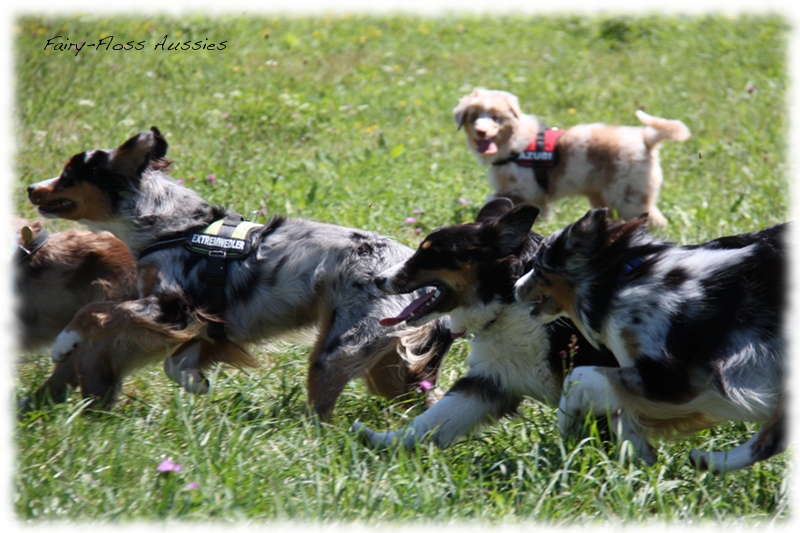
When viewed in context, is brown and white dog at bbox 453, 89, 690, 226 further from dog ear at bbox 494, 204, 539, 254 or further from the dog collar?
the dog collar

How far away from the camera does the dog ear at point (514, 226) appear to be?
421cm

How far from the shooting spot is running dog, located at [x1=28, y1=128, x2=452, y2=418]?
14.9 ft

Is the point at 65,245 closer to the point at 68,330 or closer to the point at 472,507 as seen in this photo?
the point at 68,330

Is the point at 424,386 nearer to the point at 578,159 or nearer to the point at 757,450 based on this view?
the point at 757,450

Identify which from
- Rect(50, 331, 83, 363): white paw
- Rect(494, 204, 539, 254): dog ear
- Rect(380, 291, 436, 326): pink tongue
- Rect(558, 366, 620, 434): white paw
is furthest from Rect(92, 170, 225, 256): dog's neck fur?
Rect(558, 366, 620, 434): white paw

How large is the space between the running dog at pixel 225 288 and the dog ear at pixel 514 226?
0.62 metres

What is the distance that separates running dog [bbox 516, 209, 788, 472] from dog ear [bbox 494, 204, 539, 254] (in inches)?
8.4

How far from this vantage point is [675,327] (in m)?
3.75

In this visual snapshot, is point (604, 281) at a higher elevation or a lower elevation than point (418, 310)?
higher

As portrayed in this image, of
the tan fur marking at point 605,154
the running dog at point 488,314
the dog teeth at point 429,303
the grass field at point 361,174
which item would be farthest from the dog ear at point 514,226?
the tan fur marking at point 605,154

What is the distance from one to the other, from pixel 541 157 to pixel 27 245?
16.4 ft

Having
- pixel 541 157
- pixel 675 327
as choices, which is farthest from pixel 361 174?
pixel 675 327

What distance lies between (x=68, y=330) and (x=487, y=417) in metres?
2.24

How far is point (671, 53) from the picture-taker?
14.1m
